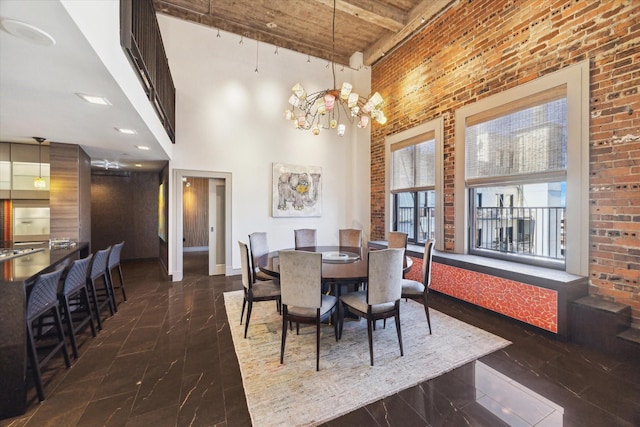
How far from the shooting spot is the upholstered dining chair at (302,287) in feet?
7.32

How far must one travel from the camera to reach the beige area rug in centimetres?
182

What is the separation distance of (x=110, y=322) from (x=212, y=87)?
14.1 ft

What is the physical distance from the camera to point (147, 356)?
2412mm

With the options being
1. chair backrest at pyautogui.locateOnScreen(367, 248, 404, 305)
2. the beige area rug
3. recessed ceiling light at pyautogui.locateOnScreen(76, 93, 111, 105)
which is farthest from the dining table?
recessed ceiling light at pyautogui.locateOnScreen(76, 93, 111, 105)

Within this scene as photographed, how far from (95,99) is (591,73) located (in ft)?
15.7

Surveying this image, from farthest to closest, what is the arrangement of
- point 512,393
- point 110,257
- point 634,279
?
point 110,257 < point 634,279 < point 512,393

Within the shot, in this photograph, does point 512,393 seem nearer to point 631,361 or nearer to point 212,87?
point 631,361

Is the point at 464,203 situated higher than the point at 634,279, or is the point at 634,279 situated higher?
the point at 464,203

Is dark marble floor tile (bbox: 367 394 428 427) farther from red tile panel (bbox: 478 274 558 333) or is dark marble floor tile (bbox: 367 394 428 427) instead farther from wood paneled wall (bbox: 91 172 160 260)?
wood paneled wall (bbox: 91 172 160 260)

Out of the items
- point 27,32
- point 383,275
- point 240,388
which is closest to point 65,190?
point 27,32

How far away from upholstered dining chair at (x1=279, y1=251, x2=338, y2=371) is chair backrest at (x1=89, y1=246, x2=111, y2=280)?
2.44m

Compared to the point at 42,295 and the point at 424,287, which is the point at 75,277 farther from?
the point at 424,287

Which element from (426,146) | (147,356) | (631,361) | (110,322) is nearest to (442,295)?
(631,361)

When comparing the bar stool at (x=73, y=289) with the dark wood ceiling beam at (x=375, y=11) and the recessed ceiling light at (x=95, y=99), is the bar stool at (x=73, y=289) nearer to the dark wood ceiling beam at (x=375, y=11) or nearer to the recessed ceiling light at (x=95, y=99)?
the recessed ceiling light at (x=95, y=99)
